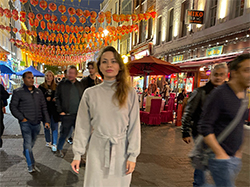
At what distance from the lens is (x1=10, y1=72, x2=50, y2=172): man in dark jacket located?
3119mm

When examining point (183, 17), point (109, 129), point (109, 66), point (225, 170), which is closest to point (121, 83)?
point (109, 66)

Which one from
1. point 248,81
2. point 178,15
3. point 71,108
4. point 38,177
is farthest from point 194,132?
point 178,15

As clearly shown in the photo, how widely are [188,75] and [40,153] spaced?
438 inches

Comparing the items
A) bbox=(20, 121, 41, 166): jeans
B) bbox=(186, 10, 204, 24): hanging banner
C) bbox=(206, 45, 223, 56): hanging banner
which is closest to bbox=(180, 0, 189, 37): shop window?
bbox=(186, 10, 204, 24): hanging banner

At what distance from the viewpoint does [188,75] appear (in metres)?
12.5

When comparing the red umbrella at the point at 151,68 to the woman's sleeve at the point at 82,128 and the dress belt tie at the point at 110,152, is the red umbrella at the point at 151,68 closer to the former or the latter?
the woman's sleeve at the point at 82,128

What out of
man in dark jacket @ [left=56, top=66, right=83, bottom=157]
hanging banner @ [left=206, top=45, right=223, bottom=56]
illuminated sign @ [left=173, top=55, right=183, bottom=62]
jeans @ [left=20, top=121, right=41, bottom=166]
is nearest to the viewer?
jeans @ [left=20, top=121, right=41, bottom=166]

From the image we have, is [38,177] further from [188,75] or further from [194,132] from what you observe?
[188,75]

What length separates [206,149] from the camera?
5.87ft

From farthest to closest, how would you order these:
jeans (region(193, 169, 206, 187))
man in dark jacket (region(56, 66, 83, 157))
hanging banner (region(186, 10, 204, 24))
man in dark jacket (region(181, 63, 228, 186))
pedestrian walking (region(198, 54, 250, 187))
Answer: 1. hanging banner (region(186, 10, 204, 24))
2. man in dark jacket (region(56, 66, 83, 157))
3. man in dark jacket (region(181, 63, 228, 186))
4. jeans (region(193, 169, 206, 187))
5. pedestrian walking (region(198, 54, 250, 187))

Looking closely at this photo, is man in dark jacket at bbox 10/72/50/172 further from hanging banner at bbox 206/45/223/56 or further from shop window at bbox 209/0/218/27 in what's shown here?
shop window at bbox 209/0/218/27

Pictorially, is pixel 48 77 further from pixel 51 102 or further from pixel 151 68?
pixel 151 68

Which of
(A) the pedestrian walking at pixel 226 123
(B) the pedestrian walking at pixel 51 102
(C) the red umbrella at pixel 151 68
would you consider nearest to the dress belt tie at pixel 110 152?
(A) the pedestrian walking at pixel 226 123

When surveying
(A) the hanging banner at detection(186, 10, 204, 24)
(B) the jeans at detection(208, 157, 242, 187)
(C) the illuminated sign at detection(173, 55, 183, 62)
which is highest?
(A) the hanging banner at detection(186, 10, 204, 24)
